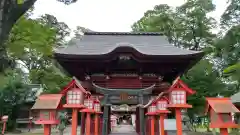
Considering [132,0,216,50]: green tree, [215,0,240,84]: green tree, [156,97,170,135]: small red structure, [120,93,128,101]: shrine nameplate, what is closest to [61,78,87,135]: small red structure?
[156,97,170,135]: small red structure

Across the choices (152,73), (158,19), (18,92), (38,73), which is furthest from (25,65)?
(152,73)

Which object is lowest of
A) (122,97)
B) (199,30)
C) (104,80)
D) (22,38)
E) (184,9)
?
(122,97)

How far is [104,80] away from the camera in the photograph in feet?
31.6

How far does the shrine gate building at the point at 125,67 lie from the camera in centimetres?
851

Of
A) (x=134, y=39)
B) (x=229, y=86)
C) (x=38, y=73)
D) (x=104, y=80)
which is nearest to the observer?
(x=104, y=80)

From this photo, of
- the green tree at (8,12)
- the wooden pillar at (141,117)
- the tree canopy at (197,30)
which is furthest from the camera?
the tree canopy at (197,30)

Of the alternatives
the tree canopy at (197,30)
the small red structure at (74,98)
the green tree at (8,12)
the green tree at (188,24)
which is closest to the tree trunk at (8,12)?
the green tree at (8,12)

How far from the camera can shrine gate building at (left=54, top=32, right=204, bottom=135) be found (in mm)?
8508

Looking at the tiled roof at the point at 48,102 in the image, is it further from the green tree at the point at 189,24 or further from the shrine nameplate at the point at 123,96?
the green tree at the point at 189,24

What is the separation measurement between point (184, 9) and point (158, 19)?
8.47ft

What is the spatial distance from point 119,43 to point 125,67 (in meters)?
0.93

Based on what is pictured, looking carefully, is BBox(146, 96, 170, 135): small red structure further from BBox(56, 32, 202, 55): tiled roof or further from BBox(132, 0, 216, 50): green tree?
BBox(132, 0, 216, 50): green tree

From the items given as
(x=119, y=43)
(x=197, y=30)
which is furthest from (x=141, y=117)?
(x=197, y=30)

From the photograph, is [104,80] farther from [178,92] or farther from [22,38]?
[178,92]
